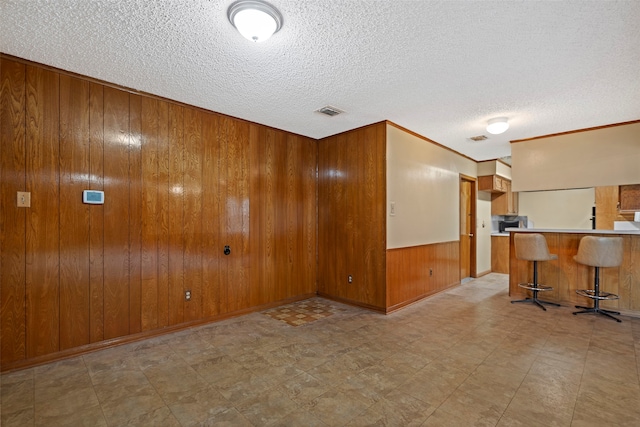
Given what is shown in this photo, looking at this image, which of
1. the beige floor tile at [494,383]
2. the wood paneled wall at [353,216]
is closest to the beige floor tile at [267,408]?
the beige floor tile at [494,383]

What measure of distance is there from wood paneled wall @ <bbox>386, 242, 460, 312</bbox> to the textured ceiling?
6.71 ft

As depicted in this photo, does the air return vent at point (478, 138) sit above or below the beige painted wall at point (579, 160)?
above

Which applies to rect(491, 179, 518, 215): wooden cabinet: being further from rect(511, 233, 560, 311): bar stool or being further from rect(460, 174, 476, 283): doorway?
rect(511, 233, 560, 311): bar stool

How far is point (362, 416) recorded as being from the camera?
6.35 feet

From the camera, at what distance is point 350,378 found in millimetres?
2400

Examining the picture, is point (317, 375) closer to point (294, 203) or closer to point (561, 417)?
point (561, 417)

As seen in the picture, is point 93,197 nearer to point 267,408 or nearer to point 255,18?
point 255,18

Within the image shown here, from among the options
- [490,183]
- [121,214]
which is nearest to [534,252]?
[490,183]

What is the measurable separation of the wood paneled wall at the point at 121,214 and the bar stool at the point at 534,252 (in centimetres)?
359

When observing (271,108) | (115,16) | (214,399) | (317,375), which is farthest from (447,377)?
(115,16)

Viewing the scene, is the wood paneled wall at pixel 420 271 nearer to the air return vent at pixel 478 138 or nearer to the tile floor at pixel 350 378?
the tile floor at pixel 350 378

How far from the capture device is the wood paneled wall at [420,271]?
13.7 feet

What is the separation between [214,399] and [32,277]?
1971mm

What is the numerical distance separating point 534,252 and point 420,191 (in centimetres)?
180
